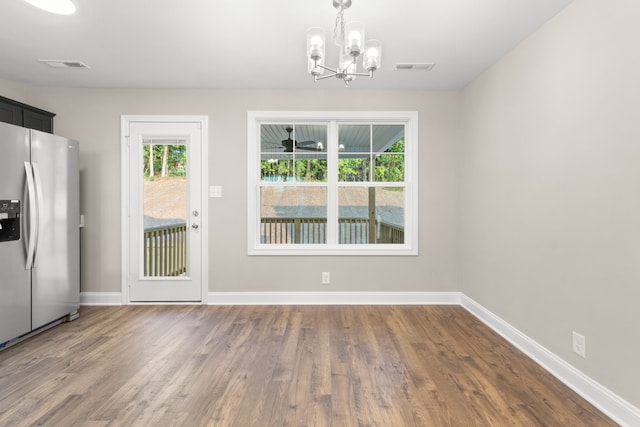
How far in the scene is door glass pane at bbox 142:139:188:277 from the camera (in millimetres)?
3908

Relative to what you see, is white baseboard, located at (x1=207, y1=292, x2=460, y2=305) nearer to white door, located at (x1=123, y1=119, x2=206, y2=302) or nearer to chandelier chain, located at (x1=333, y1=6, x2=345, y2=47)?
white door, located at (x1=123, y1=119, x2=206, y2=302)

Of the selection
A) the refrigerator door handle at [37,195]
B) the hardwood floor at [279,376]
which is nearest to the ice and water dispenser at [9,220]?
the refrigerator door handle at [37,195]

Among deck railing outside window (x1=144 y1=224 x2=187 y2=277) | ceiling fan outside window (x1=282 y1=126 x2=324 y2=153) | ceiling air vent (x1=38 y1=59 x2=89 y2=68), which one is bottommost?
deck railing outside window (x1=144 y1=224 x2=187 y2=277)

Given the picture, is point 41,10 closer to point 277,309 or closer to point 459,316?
point 277,309

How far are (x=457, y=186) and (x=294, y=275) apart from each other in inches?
87.7

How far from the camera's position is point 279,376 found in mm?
2273

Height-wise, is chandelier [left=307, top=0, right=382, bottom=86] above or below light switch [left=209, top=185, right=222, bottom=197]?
above

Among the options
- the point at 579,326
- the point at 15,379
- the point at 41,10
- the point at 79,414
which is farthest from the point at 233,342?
the point at 41,10

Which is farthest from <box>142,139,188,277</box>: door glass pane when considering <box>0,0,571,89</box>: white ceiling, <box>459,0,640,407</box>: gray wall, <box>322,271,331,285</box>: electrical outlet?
<box>459,0,640,407</box>: gray wall

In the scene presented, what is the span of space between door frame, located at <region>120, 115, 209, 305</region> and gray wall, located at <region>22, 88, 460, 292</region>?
0.19 ft

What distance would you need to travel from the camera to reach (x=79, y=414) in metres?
1.87

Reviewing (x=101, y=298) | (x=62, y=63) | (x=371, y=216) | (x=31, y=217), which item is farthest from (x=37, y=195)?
(x=371, y=216)

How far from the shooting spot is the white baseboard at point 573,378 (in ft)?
5.92

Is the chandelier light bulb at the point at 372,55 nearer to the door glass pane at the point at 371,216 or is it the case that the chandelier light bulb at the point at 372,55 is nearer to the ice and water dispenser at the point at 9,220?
the door glass pane at the point at 371,216
